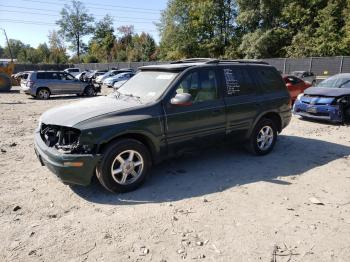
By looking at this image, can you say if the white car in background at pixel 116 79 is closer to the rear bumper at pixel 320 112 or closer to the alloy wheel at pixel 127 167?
the rear bumper at pixel 320 112

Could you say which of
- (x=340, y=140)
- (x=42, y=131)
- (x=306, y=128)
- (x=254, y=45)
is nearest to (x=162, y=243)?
(x=42, y=131)

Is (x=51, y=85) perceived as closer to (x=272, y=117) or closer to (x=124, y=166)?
(x=272, y=117)

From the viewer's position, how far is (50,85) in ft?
61.2

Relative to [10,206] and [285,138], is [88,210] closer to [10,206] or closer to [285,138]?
[10,206]

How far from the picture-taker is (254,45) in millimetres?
41000

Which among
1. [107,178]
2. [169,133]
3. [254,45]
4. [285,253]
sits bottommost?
[285,253]

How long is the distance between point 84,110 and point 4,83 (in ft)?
71.9

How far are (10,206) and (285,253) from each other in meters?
3.56

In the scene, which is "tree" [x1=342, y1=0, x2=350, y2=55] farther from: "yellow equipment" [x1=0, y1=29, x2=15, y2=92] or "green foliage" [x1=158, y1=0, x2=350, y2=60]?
"yellow equipment" [x1=0, y1=29, x2=15, y2=92]

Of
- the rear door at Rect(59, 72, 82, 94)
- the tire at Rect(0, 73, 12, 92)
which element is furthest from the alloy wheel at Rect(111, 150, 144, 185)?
the tire at Rect(0, 73, 12, 92)

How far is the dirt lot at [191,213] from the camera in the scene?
3.43 m

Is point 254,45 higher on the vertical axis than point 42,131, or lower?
higher

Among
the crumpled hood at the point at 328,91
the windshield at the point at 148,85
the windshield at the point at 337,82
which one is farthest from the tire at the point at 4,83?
the windshield at the point at 337,82

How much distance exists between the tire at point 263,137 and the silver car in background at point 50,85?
15175 millimetres
